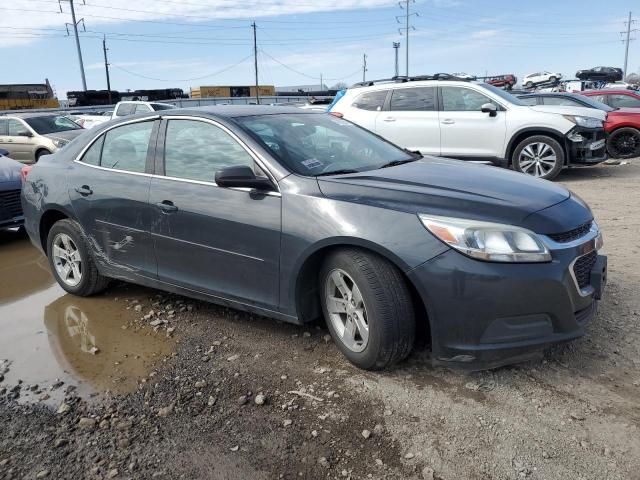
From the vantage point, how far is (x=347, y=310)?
3252 millimetres

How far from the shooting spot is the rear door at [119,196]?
406 centimetres

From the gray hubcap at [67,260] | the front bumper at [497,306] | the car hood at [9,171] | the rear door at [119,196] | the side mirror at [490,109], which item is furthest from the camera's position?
the side mirror at [490,109]

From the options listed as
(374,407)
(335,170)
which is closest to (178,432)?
(374,407)

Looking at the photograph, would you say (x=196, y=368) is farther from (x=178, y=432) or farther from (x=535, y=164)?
(x=535, y=164)

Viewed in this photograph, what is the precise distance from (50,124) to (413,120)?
31.8 feet

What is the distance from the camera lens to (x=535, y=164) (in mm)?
9648

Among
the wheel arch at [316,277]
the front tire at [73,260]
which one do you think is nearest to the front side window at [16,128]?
the front tire at [73,260]

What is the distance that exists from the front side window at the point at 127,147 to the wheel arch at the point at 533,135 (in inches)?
275

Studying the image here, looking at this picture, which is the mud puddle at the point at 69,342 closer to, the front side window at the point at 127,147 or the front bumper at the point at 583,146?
the front side window at the point at 127,147

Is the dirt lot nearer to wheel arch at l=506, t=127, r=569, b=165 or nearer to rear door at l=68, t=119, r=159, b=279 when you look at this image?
rear door at l=68, t=119, r=159, b=279

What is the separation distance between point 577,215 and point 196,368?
241 centimetres

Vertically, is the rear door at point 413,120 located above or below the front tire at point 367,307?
above

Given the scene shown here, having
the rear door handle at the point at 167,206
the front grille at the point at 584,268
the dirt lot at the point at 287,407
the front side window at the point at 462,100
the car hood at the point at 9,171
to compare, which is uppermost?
the front side window at the point at 462,100

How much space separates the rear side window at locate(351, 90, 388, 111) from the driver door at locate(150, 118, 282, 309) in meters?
6.83
